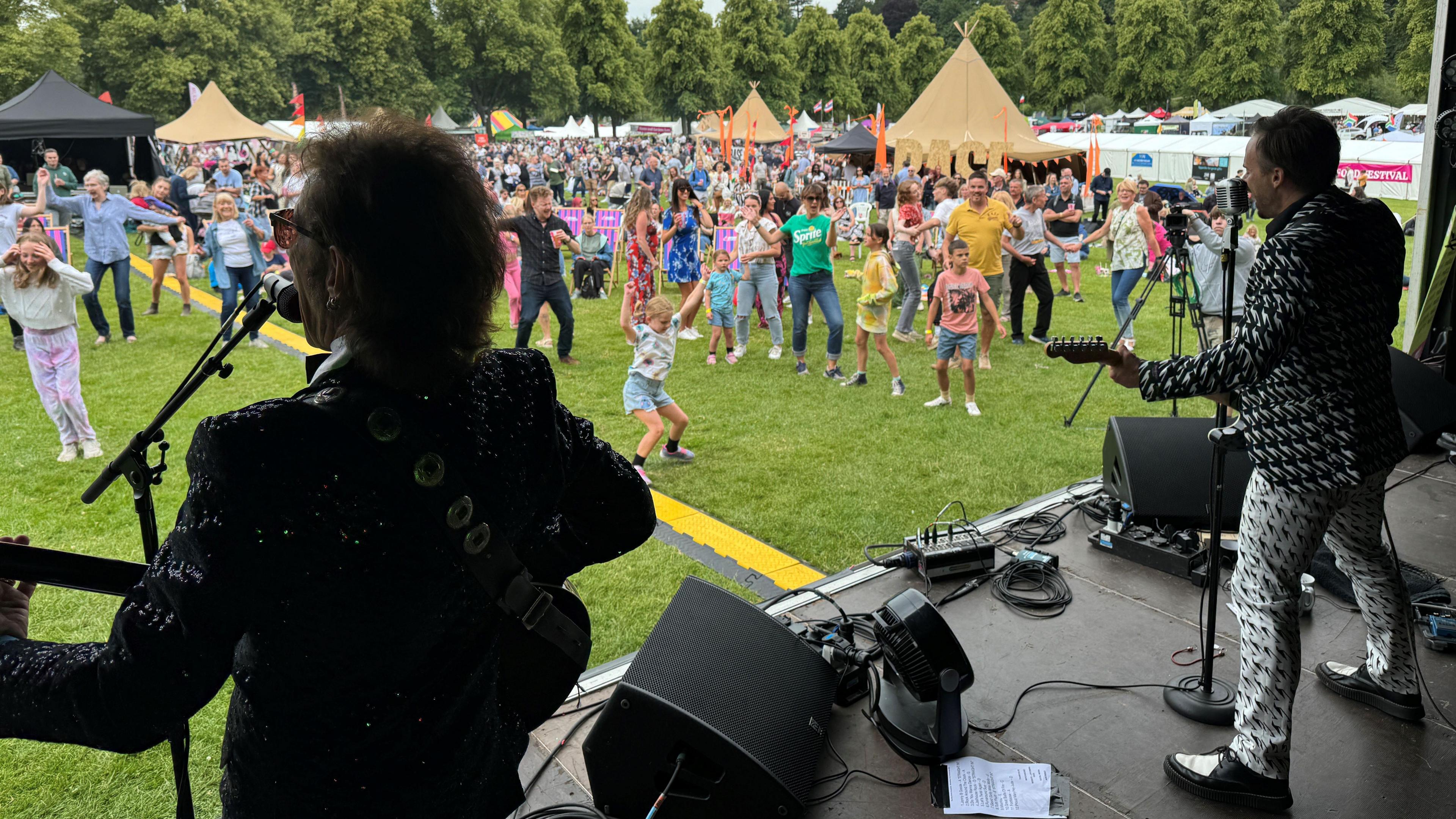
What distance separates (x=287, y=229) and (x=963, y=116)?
19.1 m

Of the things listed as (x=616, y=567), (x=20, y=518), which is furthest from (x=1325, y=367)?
(x=20, y=518)

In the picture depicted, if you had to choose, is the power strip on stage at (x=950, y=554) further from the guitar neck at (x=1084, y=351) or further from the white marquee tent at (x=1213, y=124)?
the white marquee tent at (x=1213, y=124)

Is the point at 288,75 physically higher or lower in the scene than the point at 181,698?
higher

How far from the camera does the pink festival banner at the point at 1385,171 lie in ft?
87.3

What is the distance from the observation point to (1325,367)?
2.93 meters

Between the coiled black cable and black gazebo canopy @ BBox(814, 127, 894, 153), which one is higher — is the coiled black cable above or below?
below

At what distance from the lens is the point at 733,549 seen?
5.77 meters

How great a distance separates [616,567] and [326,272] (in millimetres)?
4280

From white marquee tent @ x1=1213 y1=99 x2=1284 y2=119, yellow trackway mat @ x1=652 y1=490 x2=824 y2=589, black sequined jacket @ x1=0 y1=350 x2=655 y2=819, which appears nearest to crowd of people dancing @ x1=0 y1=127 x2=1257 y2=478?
yellow trackway mat @ x1=652 y1=490 x2=824 y2=589

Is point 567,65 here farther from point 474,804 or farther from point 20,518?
point 474,804

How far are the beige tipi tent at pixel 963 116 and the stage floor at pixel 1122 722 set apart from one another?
15.1 meters

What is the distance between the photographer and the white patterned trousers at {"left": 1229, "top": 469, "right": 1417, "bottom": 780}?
9.82 ft

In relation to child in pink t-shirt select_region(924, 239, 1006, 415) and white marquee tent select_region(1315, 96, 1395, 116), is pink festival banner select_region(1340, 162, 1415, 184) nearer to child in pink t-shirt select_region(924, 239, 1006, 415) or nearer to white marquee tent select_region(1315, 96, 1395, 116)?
white marquee tent select_region(1315, 96, 1395, 116)

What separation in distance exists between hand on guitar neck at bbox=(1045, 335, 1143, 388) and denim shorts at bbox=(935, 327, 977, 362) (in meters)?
4.99
